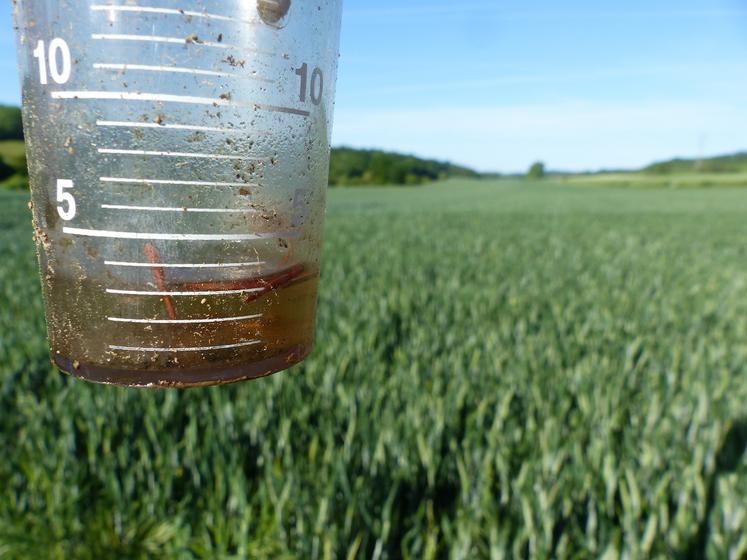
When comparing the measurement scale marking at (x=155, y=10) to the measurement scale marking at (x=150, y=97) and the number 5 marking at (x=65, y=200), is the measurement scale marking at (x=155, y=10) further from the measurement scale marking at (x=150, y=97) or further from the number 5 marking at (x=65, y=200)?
the number 5 marking at (x=65, y=200)

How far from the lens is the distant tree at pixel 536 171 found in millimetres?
88375

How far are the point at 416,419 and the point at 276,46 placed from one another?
7.58 ft

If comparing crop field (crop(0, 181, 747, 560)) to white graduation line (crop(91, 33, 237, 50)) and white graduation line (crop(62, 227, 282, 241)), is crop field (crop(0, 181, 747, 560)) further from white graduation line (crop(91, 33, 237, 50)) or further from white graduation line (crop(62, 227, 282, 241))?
white graduation line (crop(91, 33, 237, 50))

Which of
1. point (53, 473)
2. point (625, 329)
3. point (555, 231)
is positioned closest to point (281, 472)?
point (53, 473)

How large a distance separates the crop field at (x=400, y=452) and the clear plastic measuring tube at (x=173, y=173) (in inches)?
65.6

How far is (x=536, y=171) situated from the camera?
88.9 meters

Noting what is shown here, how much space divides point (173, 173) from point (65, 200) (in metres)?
0.14

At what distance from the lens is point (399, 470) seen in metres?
2.56

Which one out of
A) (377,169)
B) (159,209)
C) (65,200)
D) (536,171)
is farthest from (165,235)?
(536,171)

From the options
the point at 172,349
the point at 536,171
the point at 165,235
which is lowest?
the point at 536,171

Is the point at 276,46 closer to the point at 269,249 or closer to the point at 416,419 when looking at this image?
the point at 269,249

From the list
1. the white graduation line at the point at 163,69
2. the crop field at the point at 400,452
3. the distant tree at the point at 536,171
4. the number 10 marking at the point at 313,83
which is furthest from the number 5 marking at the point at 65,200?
the distant tree at the point at 536,171

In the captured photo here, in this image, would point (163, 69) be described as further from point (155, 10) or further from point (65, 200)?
point (65, 200)

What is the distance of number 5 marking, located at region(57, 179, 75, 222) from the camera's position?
0.66m
